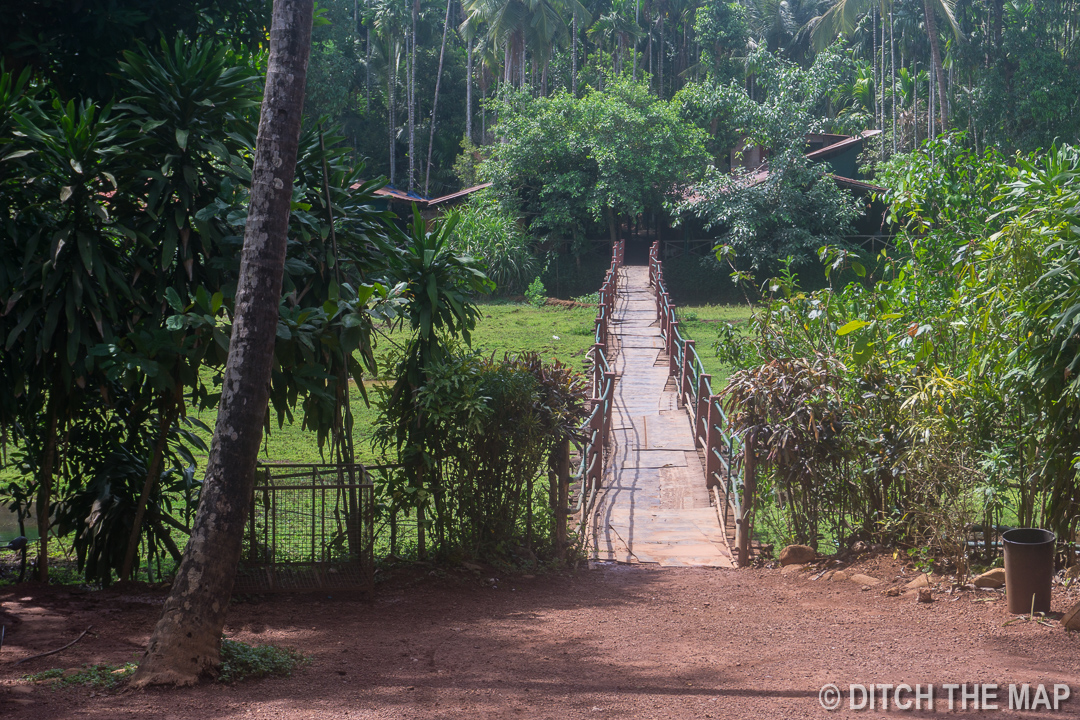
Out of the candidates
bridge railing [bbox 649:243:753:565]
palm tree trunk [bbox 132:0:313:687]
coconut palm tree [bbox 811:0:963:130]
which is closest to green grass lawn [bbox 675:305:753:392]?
bridge railing [bbox 649:243:753:565]

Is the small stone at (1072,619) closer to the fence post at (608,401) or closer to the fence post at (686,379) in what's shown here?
the fence post at (608,401)

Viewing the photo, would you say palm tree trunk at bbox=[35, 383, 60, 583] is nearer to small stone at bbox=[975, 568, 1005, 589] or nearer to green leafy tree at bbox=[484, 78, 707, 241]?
small stone at bbox=[975, 568, 1005, 589]

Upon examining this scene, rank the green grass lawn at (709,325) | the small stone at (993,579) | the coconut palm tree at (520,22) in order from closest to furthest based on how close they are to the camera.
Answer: the small stone at (993,579) < the green grass lawn at (709,325) < the coconut palm tree at (520,22)

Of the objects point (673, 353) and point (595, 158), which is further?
point (595, 158)

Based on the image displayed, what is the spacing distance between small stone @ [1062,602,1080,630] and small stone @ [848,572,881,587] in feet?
4.71

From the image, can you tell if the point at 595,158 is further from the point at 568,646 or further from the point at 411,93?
the point at 568,646

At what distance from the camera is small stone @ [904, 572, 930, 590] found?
6.02 m

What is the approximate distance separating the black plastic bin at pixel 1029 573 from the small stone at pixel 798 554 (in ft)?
6.13

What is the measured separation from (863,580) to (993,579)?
86cm

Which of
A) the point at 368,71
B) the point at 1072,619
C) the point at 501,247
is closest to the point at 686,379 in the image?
the point at 1072,619

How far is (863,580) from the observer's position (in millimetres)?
6324

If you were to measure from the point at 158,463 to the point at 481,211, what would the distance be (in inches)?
949

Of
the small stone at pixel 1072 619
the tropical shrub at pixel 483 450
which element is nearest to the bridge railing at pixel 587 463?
the tropical shrub at pixel 483 450

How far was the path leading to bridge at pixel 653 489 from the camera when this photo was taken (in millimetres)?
7758
